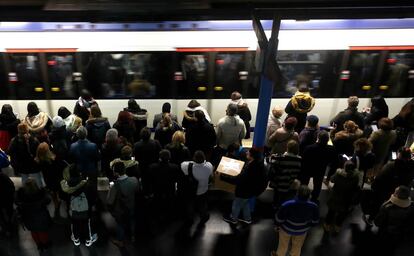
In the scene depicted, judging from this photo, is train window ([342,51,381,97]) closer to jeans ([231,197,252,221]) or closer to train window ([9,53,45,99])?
jeans ([231,197,252,221])

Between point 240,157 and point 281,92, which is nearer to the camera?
point 240,157

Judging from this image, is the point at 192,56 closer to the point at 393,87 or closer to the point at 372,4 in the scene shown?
the point at 372,4

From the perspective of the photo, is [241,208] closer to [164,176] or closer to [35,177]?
[164,176]

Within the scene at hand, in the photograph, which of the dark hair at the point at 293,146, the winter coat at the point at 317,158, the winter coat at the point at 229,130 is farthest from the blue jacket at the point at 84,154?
the winter coat at the point at 317,158

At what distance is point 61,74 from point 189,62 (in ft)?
9.04

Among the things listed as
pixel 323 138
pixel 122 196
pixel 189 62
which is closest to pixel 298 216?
pixel 323 138

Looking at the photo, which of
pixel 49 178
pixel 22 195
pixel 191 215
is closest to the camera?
pixel 22 195

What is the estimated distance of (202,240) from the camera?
6699 millimetres

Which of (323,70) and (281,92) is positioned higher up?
(323,70)

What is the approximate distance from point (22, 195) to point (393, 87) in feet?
26.0

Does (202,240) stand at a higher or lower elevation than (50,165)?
lower

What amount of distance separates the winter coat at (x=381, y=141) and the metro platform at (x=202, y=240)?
125cm

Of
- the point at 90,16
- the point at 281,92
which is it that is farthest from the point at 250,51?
the point at 90,16

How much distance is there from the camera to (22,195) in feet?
18.1
